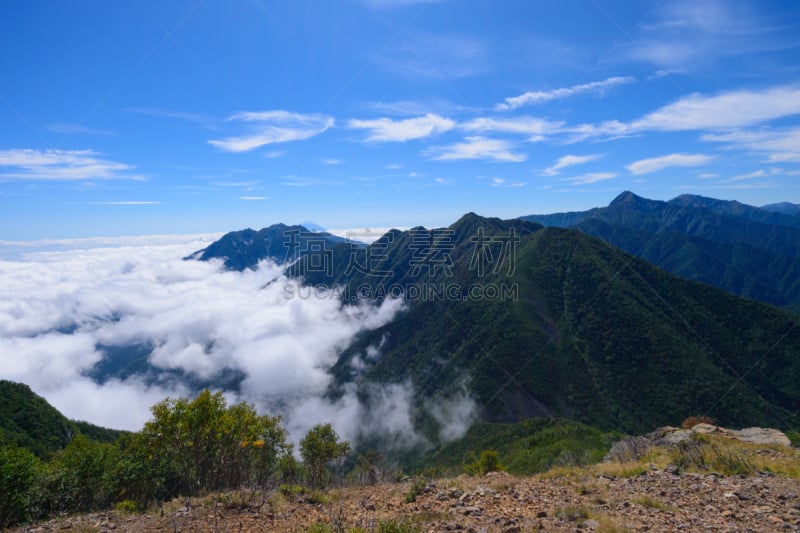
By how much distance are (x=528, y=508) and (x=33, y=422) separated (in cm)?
13639

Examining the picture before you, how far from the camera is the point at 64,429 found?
10219 centimetres

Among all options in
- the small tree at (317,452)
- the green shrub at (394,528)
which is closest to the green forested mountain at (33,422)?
the small tree at (317,452)

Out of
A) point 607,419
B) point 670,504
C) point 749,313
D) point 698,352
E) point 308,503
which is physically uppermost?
point 670,504

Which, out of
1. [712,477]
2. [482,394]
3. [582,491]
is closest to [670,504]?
[582,491]

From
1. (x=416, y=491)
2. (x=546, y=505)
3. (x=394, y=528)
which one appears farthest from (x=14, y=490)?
(x=546, y=505)

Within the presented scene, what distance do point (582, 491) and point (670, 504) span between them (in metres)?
2.60

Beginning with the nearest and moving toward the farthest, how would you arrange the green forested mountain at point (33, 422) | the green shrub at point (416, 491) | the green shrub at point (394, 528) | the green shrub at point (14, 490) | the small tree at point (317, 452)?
the green shrub at point (394, 528), the green shrub at point (416, 491), the green shrub at point (14, 490), the small tree at point (317, 452), the green forested mountain at point (33, 422)

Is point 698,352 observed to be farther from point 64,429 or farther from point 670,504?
point 64,429

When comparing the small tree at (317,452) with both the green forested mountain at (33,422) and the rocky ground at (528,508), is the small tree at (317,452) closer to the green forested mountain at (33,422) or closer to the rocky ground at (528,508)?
the rocky ground at (528,508)

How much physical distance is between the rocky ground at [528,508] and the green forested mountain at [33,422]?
105440 millimetres

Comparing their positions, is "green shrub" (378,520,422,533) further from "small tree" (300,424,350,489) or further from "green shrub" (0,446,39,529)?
"small tree" (300,424,350,489)

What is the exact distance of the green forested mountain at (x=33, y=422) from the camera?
89000 mm

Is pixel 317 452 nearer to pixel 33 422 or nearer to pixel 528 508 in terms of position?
pixel 528 508

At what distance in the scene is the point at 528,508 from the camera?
37.6 ft
